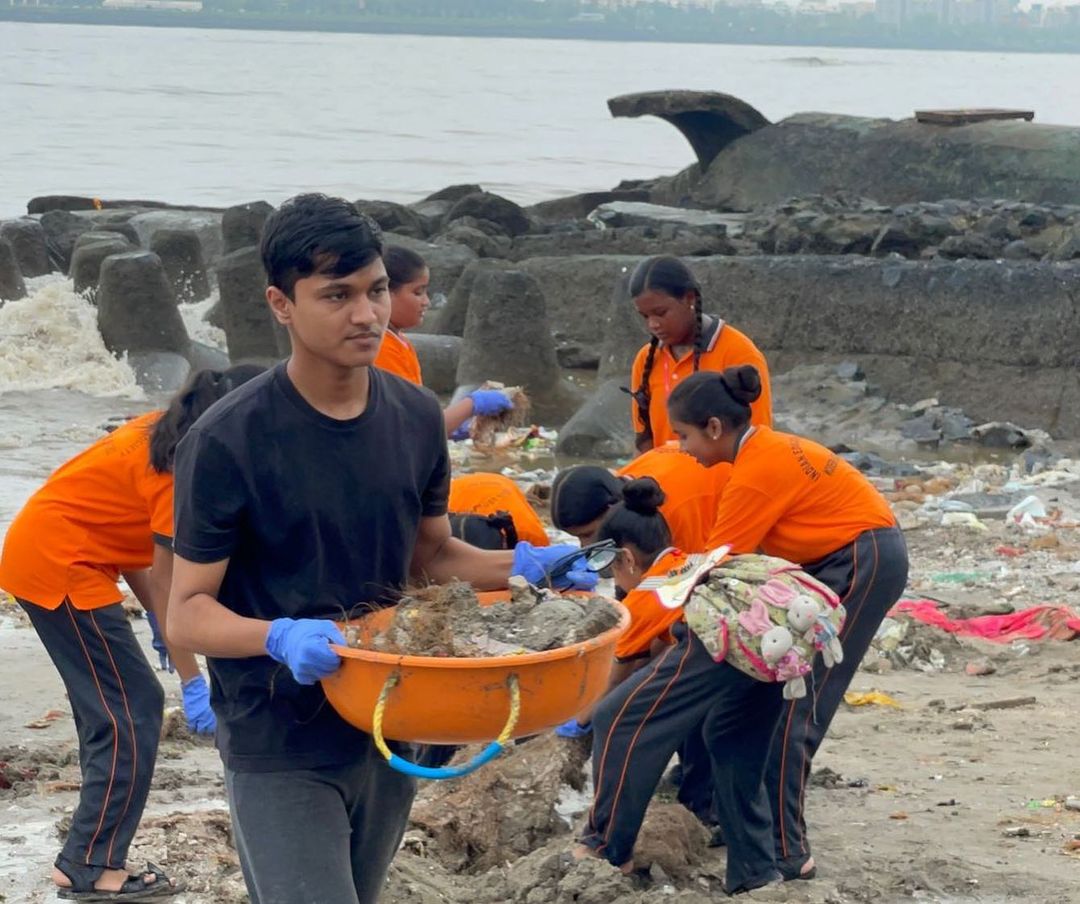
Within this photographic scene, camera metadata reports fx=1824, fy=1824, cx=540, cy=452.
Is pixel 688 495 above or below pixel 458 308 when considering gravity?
above

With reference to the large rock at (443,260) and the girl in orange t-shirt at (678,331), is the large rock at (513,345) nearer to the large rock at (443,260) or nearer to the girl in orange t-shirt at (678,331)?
the large rock at (443,260)

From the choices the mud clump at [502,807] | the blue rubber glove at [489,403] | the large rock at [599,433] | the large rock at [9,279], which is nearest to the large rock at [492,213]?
the large rock at [9,279]

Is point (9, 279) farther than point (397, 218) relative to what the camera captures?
No

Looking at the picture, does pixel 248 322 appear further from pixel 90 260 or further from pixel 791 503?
pixel 791 503

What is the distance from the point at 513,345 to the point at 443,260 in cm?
400

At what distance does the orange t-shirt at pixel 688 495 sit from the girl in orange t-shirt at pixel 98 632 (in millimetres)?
1408

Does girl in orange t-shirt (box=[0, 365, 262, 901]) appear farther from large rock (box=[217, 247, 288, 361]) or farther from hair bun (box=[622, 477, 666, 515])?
large rock (box=[217, 247, 288, 361])

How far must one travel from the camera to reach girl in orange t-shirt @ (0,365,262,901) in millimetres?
4664

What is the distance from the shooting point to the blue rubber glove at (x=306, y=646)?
2908 millimetres

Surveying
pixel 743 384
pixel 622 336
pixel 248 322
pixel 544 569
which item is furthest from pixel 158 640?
pixel 248 322

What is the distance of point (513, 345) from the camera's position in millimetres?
13352

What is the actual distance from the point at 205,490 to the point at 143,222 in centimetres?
1957

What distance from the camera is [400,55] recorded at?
165m

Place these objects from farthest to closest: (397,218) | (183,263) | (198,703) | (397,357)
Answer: (397,218) < (183,263) < (397,357) < (198,703)
